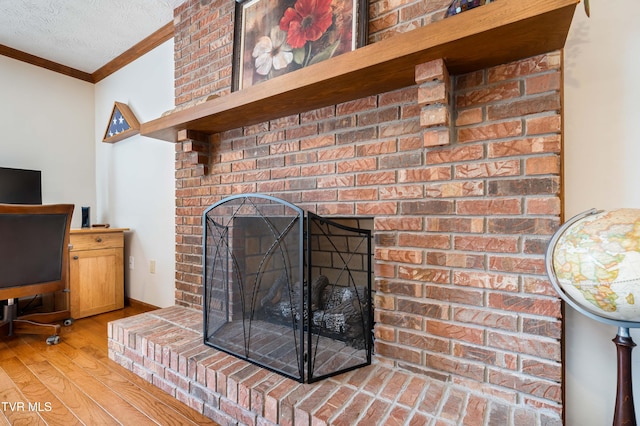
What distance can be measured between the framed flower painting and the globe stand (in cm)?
130

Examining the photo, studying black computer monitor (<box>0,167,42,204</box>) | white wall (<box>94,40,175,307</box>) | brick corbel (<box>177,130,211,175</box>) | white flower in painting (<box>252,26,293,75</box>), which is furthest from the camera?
black computer monitor (<box>0,167,42,204</box>)

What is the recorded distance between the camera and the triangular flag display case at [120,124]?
2.73 meters

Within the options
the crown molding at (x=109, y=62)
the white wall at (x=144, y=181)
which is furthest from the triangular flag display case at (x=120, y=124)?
the crown molding at (x=109, y=62)

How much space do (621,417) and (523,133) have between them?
2.75ft

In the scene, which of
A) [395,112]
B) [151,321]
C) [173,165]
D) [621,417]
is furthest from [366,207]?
[173,165]

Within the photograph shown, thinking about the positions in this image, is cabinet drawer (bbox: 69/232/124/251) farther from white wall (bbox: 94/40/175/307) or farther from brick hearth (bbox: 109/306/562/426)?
brick hearth (bbox: 109/306/562/426)

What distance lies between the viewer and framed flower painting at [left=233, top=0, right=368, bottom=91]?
4.41 feet

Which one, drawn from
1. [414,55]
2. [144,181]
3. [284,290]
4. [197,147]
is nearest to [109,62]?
[144,181]

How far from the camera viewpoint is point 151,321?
6.02 ft

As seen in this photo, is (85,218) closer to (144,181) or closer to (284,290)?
(144,181)

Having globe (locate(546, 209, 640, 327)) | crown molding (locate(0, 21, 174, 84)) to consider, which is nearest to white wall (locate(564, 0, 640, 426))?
globe (locate(546, 209, 640, 327))

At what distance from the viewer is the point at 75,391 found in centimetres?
148

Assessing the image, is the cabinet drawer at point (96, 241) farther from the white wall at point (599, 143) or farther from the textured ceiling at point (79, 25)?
the white wall at point (599, 143)

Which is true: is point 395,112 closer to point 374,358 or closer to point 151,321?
point 374,358
